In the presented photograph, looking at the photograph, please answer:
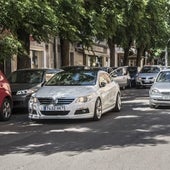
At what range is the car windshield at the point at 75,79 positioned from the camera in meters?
14.4

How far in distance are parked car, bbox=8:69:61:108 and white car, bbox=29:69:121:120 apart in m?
2.01

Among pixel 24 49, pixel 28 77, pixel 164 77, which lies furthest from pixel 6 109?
pixel 164 77

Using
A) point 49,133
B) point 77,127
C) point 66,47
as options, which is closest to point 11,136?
point 49,133

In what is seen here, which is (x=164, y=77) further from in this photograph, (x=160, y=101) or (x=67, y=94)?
(x=67, y=94)

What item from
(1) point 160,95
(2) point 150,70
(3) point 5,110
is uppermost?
(2) point 150,70

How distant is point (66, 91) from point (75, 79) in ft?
4.18

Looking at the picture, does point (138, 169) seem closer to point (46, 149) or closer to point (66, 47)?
point (46, 149)

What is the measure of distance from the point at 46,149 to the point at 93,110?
4.26 metres

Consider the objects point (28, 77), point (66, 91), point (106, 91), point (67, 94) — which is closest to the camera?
point (67, 94)

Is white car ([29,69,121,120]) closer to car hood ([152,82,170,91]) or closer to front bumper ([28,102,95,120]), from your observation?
front bumper ([28,102,95,120])

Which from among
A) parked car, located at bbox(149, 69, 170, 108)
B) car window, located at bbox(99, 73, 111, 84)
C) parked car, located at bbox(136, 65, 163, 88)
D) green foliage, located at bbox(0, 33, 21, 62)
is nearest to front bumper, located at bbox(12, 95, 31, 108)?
green foliage, located at bbox(0, 33, 21, 62)

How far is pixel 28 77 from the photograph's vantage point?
17859 millimetres

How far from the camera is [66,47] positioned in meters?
29.1

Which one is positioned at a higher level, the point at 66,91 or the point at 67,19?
the point at 67,19
